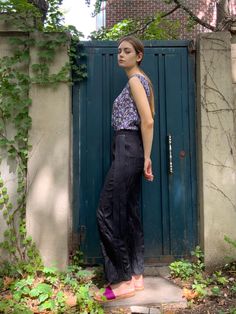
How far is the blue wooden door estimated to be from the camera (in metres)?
3.93

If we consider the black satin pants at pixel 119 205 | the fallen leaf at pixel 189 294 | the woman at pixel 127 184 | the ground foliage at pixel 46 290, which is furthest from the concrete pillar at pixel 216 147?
the ground foliage at pixel 46 290

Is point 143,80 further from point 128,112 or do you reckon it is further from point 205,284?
point 205,284

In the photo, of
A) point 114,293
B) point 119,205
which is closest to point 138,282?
point 114,293

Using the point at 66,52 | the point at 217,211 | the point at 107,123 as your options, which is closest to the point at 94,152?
the point at 107,123

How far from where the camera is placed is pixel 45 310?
3010mm

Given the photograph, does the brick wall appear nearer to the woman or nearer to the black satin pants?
the woman

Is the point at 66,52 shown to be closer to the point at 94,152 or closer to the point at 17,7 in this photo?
the point at 17,7

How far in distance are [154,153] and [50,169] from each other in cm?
113

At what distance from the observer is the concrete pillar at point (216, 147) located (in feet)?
12.2

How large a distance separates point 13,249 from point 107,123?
1.61 m

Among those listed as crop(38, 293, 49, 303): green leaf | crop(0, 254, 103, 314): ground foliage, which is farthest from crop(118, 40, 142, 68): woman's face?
crop(38, 293, 49, 303): green leaf

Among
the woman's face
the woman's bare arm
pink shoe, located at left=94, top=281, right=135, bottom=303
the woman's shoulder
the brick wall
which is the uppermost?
the brick wall

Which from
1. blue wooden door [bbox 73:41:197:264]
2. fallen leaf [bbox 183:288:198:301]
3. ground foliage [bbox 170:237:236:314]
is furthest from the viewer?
blue wooden door [bbox 73:41:197:264]

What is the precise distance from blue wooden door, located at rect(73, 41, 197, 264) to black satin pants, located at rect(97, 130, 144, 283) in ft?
2.12
